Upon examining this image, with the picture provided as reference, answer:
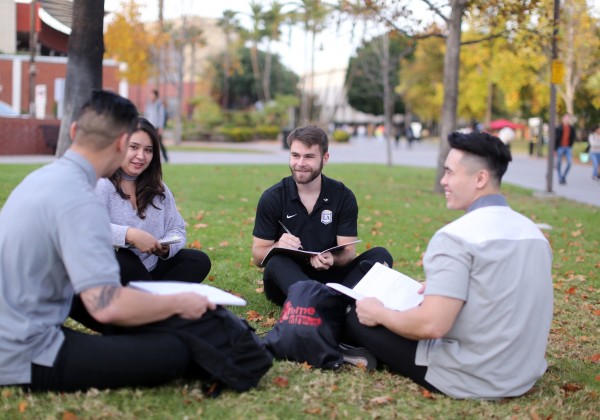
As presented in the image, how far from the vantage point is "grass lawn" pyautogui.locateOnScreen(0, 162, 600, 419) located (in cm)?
358

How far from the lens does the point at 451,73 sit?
15719 millimetres

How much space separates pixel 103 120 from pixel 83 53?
5809mm

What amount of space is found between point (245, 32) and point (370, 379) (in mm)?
51214

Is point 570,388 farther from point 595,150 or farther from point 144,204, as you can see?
point 595,150

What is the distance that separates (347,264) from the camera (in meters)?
5.55

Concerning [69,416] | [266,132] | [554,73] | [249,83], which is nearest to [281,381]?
[69,416]

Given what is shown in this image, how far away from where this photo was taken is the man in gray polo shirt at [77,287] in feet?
10.5

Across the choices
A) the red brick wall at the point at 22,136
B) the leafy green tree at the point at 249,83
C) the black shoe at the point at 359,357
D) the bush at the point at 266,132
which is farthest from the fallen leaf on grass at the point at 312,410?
the leafy green tree at the point at 249,83

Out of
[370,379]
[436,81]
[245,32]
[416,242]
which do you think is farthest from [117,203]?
[436,81]

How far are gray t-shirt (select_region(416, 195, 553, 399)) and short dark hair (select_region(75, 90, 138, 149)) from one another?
1.61 m

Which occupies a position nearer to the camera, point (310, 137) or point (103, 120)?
point (103, 120)

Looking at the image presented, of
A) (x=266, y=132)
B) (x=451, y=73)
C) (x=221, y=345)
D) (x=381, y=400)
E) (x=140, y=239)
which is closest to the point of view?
(x=221, y=345)

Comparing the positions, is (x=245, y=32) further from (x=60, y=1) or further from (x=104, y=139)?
(x=104, y=139)

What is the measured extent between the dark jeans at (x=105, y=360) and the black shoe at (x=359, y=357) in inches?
47.2
